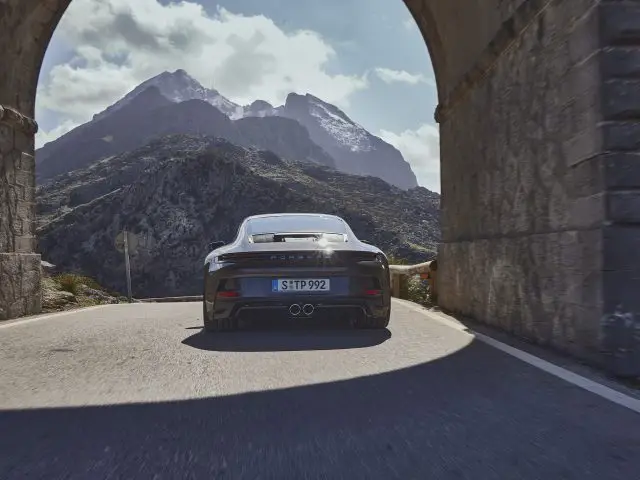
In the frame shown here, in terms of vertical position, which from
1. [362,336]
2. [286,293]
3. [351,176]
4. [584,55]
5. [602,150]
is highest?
[351,176]

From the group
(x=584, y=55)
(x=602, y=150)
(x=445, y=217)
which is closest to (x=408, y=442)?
(x=602, y=150)

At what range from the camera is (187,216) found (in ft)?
278

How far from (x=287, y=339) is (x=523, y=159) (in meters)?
2.74

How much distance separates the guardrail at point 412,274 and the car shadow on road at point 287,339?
133 inches

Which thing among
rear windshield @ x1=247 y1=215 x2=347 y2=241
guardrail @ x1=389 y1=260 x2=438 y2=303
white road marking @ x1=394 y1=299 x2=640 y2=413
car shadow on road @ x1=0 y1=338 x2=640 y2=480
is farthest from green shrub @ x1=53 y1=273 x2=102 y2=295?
car shadow on road @ x1=0 y1=338 x2=640 y2=480

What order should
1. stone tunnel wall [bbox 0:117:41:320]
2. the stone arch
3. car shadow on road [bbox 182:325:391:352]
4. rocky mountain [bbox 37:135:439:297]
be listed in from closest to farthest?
the stone arch → car shadow on road [bbox 182:325:391:352] → stone tunnel wall [bbox 0:117:41:320] → rocky mountain [bbox 37:135:439:297]

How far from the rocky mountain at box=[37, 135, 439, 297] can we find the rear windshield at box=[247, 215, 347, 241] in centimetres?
6240

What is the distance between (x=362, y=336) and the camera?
6.02 m

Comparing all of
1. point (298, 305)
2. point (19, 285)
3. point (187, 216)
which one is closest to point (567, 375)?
point (298, 305)

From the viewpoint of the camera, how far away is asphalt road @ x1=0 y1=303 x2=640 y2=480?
91.9 inches

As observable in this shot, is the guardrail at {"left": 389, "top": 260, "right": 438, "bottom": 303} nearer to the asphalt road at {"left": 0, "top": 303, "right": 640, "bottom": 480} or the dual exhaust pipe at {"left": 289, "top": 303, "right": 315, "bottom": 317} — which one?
the dual exhaust pipe at {"left": 289, "top": 303, "right": 315, "bottom": 317}

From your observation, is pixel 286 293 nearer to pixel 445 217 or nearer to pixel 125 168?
pixel 445 217

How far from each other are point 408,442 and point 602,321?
7.02ft

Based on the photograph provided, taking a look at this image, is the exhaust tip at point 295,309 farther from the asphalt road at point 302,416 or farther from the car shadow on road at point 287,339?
the asphalt road at point 302,416
